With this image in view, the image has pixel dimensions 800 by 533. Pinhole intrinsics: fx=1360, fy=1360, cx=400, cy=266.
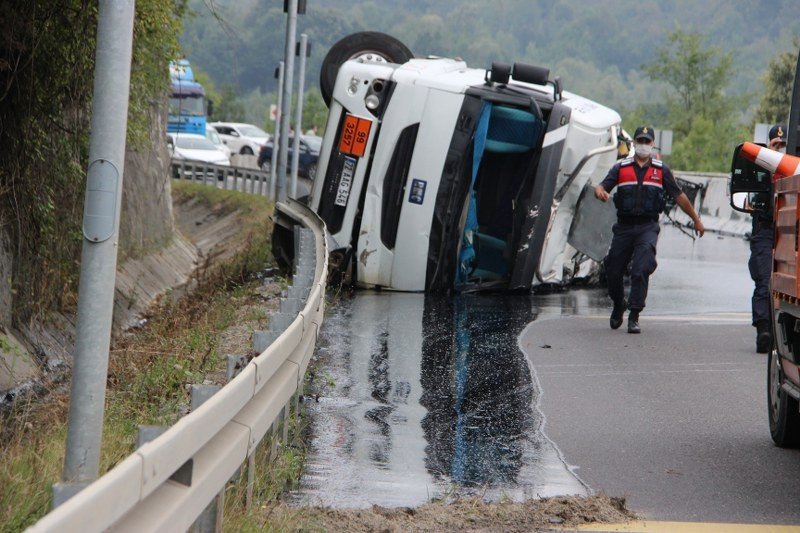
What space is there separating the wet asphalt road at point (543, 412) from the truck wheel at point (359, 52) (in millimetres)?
3647

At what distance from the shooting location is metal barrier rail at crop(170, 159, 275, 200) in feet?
120

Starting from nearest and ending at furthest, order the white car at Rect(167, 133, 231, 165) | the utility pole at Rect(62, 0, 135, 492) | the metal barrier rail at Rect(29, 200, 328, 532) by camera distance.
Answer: the metal barrier rail at Rect(29, 200, 328, 532)
the utility pole at Rect(62, 0, 135, 492)
the white car at Rect(167, 133, 231, 165)

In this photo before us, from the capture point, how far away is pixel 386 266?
1492 centimetres

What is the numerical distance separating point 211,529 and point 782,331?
11.8 feet

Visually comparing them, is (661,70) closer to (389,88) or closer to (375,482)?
(389,88)

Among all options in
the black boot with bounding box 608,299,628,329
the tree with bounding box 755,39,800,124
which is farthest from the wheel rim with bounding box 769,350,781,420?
the tree with bounding box 755,39,800,124

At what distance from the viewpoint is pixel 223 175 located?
1508 inches

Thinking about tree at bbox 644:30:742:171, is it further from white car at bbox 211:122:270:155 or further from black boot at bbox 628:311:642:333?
black boot at bbox 628:311:642:333

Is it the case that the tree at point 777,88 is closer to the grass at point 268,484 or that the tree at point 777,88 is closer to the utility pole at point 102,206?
the grass at point 268,484

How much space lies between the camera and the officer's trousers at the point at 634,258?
12.3 m

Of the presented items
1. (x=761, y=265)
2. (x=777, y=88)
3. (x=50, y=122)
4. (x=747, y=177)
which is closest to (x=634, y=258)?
(x=761, y=265)

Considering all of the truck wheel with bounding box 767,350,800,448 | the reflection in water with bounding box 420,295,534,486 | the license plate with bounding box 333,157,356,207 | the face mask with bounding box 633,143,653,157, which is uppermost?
the face mask with bounding box 633,143,653,157

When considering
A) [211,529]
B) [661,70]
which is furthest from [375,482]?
[661,70]

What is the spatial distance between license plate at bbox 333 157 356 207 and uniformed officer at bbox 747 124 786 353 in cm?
483
